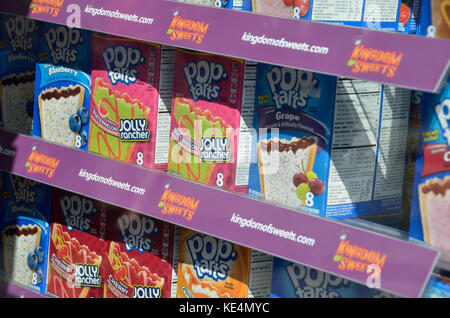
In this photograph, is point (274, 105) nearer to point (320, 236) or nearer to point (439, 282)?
point (320, 236)

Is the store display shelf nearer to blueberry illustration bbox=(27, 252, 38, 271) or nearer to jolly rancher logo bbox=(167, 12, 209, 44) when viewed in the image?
blueberry illustration bbox=(27, 252, 38, 271)

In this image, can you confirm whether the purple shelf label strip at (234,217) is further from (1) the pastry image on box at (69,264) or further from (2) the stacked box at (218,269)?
(1) the pastry image on box at (69,264)

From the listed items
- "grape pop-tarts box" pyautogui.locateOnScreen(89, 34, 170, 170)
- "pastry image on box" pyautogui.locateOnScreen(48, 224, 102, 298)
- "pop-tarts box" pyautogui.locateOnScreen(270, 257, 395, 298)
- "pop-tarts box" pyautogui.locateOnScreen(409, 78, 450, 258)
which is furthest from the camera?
"pastry image on box" pyautogui.locateOnScreen(48, 224, 102, 298)

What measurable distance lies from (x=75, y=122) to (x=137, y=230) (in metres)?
0.36

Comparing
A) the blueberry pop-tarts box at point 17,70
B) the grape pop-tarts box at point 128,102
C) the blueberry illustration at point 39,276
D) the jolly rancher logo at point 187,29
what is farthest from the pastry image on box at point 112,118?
the blueberry illustration at point 39,276

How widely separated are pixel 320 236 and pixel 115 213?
2.48ft

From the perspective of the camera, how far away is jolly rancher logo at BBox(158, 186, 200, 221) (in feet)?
5.11

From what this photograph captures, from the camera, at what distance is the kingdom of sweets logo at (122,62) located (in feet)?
5.82

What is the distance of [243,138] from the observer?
159 cm

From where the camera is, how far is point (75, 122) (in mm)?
1929

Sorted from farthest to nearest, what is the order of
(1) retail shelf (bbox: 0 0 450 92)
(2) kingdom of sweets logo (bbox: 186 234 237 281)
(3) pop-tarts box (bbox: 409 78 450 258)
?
(2) kingdom of sweets logo (bbox: 186 234 237 281) → (3) pop-tarts box (bbox: 409 78 450 258) → (1) retail shelf (bbox: 0 0 450 92)

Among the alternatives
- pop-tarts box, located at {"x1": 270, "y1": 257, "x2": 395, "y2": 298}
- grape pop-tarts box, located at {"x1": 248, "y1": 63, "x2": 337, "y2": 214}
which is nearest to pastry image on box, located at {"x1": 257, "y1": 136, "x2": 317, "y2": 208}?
grape pop-tarts box, located at {"x1": 248, "y1": 63, "x2": 337, "y2": 214}

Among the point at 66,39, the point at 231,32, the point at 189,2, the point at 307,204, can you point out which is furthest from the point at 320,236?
the point at 66,39

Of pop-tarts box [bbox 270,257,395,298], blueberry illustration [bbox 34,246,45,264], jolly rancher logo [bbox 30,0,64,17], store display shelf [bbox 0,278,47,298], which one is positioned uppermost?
jolly rancher logo [bbox 30,0,64,17]
